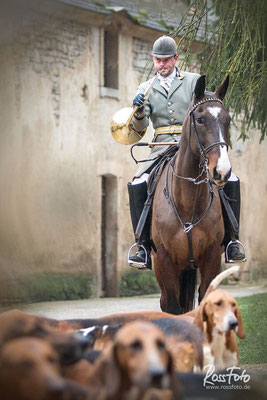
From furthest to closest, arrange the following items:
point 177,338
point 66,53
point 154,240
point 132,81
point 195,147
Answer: point 132,81 → point 66,53 → point 154,240 → point 195,147 → point 177,338

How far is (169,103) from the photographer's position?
725 cm

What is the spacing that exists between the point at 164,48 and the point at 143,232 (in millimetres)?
1532

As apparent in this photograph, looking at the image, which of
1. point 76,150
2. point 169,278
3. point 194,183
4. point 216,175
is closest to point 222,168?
point 216,175

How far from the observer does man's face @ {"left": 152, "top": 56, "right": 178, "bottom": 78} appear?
23.3 feet

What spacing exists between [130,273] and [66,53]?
4554mm

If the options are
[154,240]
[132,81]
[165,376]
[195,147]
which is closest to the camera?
[165,376]

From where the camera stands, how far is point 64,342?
8.40ft

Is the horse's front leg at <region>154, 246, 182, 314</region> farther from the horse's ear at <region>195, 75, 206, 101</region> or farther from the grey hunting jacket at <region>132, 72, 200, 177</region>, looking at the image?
the horse's ear at <region>195, 75, 206, 101</region>

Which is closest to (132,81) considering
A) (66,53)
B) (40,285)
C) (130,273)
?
(66,53)

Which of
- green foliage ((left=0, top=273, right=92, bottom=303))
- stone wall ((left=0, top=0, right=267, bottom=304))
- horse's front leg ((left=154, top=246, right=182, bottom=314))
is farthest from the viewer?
stone wall ((left=0, top=0, right=267, bottom=304))

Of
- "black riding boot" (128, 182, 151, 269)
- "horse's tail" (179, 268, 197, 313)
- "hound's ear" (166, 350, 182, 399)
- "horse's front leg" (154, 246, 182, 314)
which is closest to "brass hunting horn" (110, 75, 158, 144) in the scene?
"black riding boot" (128, 182, 151, 269)

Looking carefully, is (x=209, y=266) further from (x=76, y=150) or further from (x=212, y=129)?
(x=76, y=150)

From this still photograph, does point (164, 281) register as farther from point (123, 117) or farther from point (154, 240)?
point (123, 117)

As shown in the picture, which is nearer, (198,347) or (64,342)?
(64,342)
